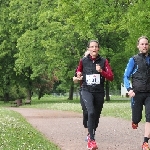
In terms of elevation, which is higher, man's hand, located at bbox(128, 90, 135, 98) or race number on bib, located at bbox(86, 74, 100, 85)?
race number on bib, located at bbox(86, 74, 100, 85)

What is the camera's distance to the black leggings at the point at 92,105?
880 centimetres

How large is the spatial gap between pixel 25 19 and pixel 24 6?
1.54 meters

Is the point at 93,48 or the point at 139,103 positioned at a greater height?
the point at 93,48

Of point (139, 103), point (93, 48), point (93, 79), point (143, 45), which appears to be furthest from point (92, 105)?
point (143, 45)

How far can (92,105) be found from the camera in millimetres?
8961

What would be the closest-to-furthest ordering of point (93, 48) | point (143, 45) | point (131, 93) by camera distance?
point (131, 93)
point (143, 45)
point (93, 48)

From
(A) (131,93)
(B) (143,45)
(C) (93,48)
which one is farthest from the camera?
(C) (93,48)

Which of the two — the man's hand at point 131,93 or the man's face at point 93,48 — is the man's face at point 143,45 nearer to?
the man's hand at point 131,93

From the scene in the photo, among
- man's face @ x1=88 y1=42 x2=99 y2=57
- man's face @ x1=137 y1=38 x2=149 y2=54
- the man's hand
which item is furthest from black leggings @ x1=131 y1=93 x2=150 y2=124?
man's face @ x1=88 y1=42 x2=99 y2=57

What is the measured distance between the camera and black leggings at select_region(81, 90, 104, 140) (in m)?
8.80

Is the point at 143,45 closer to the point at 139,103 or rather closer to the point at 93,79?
the point at 139,103

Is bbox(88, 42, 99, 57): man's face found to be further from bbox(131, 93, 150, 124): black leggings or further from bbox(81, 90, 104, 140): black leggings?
bbox(131, 93, 150, 124): black leggings

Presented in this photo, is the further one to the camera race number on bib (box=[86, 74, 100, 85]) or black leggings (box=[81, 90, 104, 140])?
race number on bib (box=[86, 74, 100, 85])

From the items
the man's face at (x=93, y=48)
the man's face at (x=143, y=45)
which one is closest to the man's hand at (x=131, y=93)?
the man's face at (x=143, y=45)
